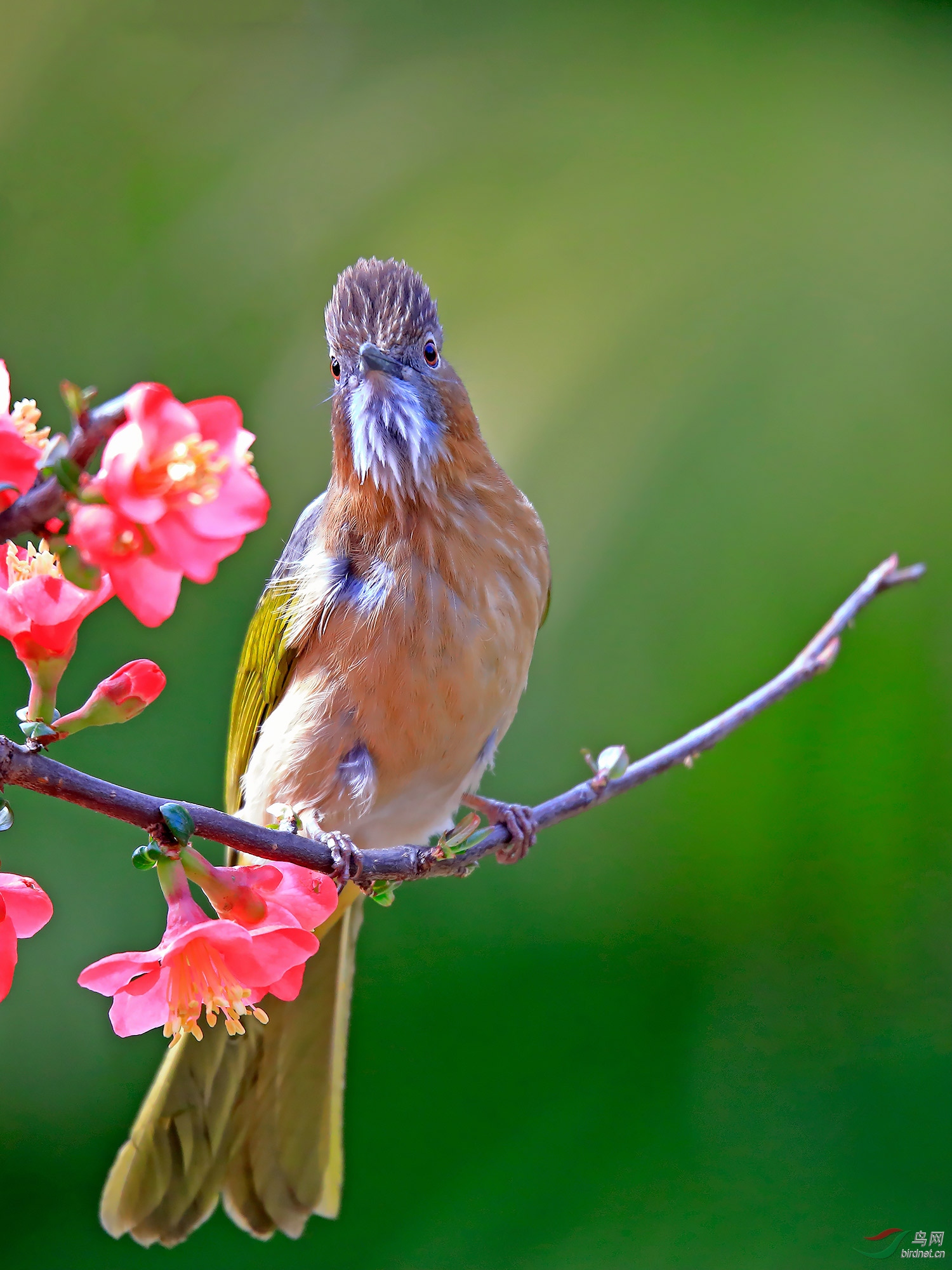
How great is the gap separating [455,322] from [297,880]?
2479 mm

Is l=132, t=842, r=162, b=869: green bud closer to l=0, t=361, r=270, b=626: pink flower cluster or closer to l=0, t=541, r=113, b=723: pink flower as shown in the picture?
l=0, t=541, r=113, b=723: pink flower

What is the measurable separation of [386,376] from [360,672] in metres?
0.47

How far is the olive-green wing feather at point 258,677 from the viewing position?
1.88m

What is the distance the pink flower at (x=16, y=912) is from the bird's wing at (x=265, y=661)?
1.01 metres

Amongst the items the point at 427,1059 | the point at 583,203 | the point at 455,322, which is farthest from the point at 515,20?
the point at 427,1059

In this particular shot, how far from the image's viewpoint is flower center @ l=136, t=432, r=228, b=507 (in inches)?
25.6

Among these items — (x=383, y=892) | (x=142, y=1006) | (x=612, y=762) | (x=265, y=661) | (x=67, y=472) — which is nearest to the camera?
(x=67, y=472)

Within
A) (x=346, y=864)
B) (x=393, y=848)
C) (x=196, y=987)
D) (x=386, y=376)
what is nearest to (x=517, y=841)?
(x=393, y=848)

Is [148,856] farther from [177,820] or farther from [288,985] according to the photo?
[288,985]

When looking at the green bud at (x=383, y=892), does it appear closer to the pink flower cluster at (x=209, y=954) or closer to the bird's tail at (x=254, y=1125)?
the pink flower cluster at (x=209, y=954)

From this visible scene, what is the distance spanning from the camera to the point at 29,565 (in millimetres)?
850

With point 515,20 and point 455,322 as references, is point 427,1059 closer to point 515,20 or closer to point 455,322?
point 455,322

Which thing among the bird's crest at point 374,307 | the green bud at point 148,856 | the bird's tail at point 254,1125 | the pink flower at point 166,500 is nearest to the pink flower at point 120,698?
the green bud at point 148,856

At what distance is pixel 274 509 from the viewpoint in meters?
3.13
